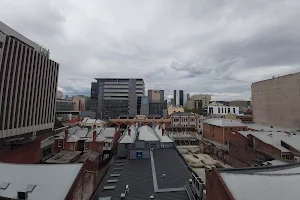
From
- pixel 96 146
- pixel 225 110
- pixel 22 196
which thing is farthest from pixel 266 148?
pixel 225 110

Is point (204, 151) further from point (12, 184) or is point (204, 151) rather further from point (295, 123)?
point (12, 184)

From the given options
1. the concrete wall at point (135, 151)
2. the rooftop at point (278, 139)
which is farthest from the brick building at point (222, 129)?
the concrete wall at point (135, 151)

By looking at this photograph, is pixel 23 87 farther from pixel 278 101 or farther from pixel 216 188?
pixel 278 101

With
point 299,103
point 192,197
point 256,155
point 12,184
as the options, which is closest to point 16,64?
point 12,184

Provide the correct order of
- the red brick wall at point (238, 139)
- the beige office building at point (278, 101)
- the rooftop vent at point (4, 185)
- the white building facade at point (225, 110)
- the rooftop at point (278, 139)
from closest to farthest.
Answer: the rooftop vent at point (4, 185)
the rooftop at point (278, 139)
the red brick wall at point (238, 139)
the beige office building at point (278, 101)
the white building facade at point (225, 110)

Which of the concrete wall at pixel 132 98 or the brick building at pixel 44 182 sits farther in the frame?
the concrete wall at pixel 132 98

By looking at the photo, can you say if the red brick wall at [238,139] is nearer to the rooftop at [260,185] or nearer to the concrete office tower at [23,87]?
the rooftop at [260,185]
